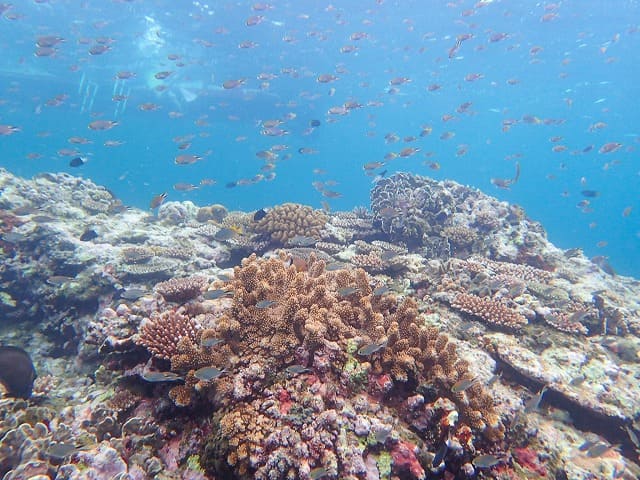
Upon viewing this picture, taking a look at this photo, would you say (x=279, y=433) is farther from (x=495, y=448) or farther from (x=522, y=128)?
(x=522, y=128)

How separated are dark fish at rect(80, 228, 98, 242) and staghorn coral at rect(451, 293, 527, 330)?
34.6ft

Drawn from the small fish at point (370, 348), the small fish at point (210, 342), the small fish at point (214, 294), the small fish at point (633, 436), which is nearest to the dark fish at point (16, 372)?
the small fish at point (214, 294)

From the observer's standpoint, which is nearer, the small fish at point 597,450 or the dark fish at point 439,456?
the dark fish at point 439,456

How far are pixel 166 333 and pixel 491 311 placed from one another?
5869mm

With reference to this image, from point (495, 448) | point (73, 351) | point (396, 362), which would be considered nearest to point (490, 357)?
point (495, 448)

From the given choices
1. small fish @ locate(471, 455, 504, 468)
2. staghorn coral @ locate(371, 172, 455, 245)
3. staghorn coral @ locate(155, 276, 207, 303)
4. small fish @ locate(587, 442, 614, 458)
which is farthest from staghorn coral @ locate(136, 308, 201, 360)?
staghorn coral @ locate(371, 172, 455, 245)

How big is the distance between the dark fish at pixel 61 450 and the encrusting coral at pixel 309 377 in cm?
104

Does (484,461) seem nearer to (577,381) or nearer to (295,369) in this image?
(295,369)

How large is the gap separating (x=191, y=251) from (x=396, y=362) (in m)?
8.50

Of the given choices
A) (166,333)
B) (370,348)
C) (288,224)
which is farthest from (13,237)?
(370,348)

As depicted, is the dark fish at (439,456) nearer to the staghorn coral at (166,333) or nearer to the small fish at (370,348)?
the small fish at (370,348)

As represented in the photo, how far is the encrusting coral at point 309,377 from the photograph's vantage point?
337cm

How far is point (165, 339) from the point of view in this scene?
14.5ft

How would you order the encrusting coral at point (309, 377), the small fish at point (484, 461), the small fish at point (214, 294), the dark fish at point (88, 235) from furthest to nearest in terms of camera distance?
1. the dark fish at point (88, 235)
2. the small fish at point (214, 294)
3. the small fish at point (484, 461)
4. the encrusting coral at point (309, 377)
